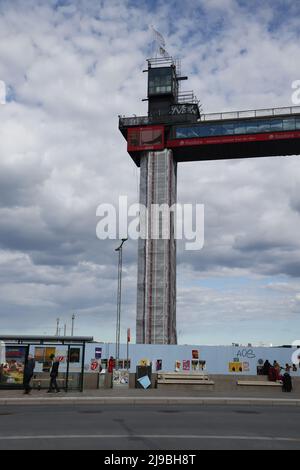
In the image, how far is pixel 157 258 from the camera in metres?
89.6

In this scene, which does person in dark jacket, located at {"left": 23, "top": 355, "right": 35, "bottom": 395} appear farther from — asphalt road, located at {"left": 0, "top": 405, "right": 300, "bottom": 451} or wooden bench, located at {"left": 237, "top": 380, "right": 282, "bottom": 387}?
wooden bench, located at {"left": 237, "top": 380, "right": 282, "bottom": 387}

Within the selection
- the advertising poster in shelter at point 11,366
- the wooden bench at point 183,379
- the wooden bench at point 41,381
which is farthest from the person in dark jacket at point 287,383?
the advertising poster in shelter at point 11,366

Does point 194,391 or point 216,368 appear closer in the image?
point 194,391

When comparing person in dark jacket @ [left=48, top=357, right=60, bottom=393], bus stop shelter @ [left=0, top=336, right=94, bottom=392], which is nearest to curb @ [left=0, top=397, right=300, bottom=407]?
person in dark jacket @ [left=48, top=357, right=60, bottom=393]

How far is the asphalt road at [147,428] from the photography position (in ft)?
37.4

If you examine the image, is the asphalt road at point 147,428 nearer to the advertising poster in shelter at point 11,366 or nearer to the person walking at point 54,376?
the person walking at point 54,376

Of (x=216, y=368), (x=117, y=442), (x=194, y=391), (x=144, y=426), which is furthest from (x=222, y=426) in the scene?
(x=216, y=368)

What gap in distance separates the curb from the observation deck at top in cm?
6829

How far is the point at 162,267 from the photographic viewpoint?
8894cm

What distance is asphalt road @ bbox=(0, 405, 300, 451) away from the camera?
Result: 1140 centimetres

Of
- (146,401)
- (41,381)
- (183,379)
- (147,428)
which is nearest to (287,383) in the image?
(183,379)

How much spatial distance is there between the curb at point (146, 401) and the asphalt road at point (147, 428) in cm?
141

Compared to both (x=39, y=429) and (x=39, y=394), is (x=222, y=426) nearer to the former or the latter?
(x=39, y=429)
